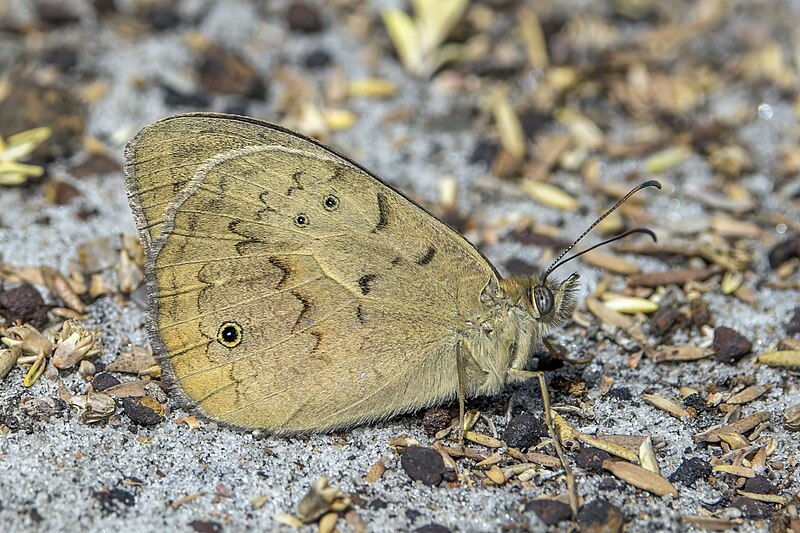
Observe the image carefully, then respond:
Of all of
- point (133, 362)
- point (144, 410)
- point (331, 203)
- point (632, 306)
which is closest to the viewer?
point (331, 203)

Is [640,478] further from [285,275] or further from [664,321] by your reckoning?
[285,275]

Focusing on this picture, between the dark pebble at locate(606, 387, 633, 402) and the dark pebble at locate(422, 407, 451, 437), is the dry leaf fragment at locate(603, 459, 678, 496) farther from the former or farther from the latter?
the dark pebble at locate(422, 407, 451, 437)

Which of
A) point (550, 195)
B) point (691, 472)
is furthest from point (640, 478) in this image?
point (550, 195)

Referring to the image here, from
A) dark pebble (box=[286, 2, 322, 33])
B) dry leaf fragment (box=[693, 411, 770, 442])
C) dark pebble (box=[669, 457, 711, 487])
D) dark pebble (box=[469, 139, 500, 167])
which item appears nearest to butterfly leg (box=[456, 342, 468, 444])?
dark pebble (box=[669, 457, 711, 487])

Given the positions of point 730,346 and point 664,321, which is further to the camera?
point 664,321

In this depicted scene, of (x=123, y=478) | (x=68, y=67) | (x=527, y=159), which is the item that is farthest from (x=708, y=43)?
(x=123, y=478)

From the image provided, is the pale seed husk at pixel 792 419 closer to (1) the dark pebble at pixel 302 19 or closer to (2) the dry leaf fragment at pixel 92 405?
(2) the dry leaf fragment at pixel 92 405
